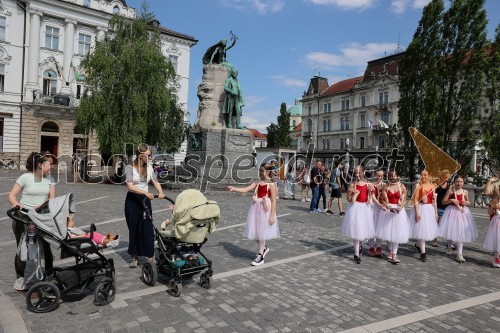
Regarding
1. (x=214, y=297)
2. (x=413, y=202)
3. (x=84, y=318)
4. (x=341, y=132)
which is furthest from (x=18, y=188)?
(x=341, y=132)

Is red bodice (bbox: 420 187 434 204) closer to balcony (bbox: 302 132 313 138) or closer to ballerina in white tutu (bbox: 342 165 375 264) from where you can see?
ballerina in white tutu (bbox: 342 165 375 264)

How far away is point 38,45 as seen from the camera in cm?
3978

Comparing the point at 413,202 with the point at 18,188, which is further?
the point at 413,202

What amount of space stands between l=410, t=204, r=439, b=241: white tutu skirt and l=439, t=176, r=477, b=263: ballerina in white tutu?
33 cm

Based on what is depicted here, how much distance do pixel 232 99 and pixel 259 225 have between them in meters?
13.4

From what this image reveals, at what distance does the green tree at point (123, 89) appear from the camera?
2494 centimetres

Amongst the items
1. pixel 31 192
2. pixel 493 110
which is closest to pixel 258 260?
pixel 31 192

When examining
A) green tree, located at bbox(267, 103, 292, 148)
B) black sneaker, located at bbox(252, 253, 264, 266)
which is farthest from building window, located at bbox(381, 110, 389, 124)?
black sneaker, located at bbox(252, 253, 264, 266)

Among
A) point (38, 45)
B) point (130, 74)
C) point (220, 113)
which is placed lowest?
point (220, 113)

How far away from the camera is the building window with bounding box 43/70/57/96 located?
40.7 meters

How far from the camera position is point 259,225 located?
7.12 metres

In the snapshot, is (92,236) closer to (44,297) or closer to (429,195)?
(44,297)

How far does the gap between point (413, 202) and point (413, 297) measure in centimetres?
307

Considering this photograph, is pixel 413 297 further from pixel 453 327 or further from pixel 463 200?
pixel 463 200
